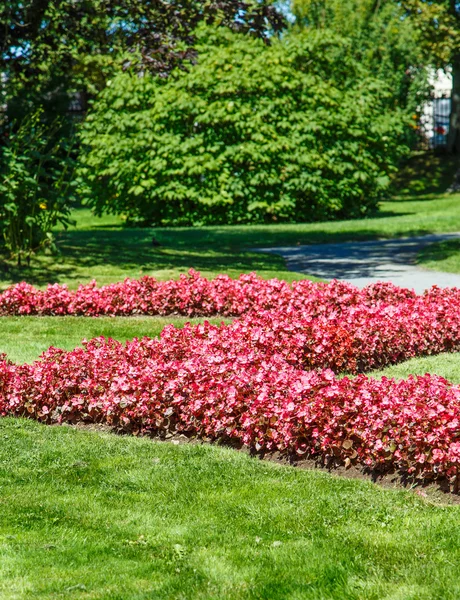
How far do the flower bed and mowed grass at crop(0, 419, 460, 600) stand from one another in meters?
0.24

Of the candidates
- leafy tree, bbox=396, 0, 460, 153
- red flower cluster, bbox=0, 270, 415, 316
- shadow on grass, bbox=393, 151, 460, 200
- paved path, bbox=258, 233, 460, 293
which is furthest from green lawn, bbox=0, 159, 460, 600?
shadow on grass, bbox=393, 151, 460, 200

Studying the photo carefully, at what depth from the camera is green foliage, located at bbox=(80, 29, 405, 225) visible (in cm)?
2028

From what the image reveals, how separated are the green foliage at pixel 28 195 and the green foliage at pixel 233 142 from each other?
Result: 27.4ft

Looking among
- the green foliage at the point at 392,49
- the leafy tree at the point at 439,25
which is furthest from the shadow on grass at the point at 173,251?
the green foliage at the point at 392,49

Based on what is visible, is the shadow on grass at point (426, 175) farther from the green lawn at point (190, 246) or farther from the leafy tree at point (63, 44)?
the leafy tree at point (63, 44)

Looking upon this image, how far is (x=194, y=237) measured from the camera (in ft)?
58.1

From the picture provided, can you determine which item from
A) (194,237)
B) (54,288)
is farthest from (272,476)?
(194,237)

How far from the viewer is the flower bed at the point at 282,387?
4941 mm

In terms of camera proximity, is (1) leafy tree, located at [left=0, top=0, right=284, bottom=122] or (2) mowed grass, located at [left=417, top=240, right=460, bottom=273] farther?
(1) leafy tree, located at [left=0, top=0, right=284, bottom=122]

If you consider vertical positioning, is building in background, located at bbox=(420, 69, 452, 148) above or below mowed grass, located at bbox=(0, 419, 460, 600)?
above

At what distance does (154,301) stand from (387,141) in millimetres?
13713

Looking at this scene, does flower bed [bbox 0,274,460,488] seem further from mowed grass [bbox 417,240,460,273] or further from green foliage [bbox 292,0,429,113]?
green foliage [bbox 292,0,429,113]

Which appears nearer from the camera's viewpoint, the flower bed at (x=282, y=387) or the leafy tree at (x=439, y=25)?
the flower bed at (x=282, y=387)

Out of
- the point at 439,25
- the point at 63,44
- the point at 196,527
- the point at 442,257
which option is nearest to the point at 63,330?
the point at 196,527
